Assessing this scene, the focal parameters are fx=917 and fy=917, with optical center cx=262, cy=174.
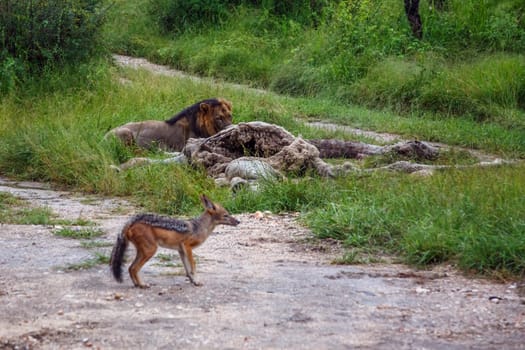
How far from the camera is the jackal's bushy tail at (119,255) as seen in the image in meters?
5.76

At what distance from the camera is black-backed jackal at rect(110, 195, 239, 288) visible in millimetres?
5707

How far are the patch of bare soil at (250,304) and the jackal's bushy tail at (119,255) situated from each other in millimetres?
112

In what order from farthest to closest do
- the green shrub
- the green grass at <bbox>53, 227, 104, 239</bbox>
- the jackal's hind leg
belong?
the green shrub < the green grass at <bbox>53, 227, 104, 239</bbox> < the jackal's hind leg

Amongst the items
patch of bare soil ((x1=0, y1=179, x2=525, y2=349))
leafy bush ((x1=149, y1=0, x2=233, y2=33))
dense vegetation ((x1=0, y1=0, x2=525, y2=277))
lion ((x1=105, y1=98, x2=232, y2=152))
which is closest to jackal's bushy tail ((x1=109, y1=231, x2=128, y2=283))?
patch of bare soil ((x1=0, y1=179, x2=525, y2=349))

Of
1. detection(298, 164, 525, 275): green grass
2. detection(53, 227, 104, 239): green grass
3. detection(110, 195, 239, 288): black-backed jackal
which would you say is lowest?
detection(53, 227, 104, 239): green grass

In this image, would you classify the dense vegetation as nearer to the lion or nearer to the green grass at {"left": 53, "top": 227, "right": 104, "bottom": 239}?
the lion

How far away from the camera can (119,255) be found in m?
5.76

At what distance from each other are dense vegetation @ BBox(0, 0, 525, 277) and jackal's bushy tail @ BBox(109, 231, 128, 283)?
6.66 ft

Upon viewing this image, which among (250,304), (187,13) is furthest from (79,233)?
(187,13)

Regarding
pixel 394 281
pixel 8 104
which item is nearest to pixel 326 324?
A: pixel 394 281

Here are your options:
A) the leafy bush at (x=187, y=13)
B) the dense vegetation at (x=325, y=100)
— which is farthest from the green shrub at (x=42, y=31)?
the leafy bush at (x=187, y=13)

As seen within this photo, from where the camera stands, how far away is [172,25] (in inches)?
836

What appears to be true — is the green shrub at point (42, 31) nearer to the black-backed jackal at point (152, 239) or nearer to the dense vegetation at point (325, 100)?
the dense vegetation at point (325, 100)

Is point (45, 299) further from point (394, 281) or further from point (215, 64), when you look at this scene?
point (215, 64)
